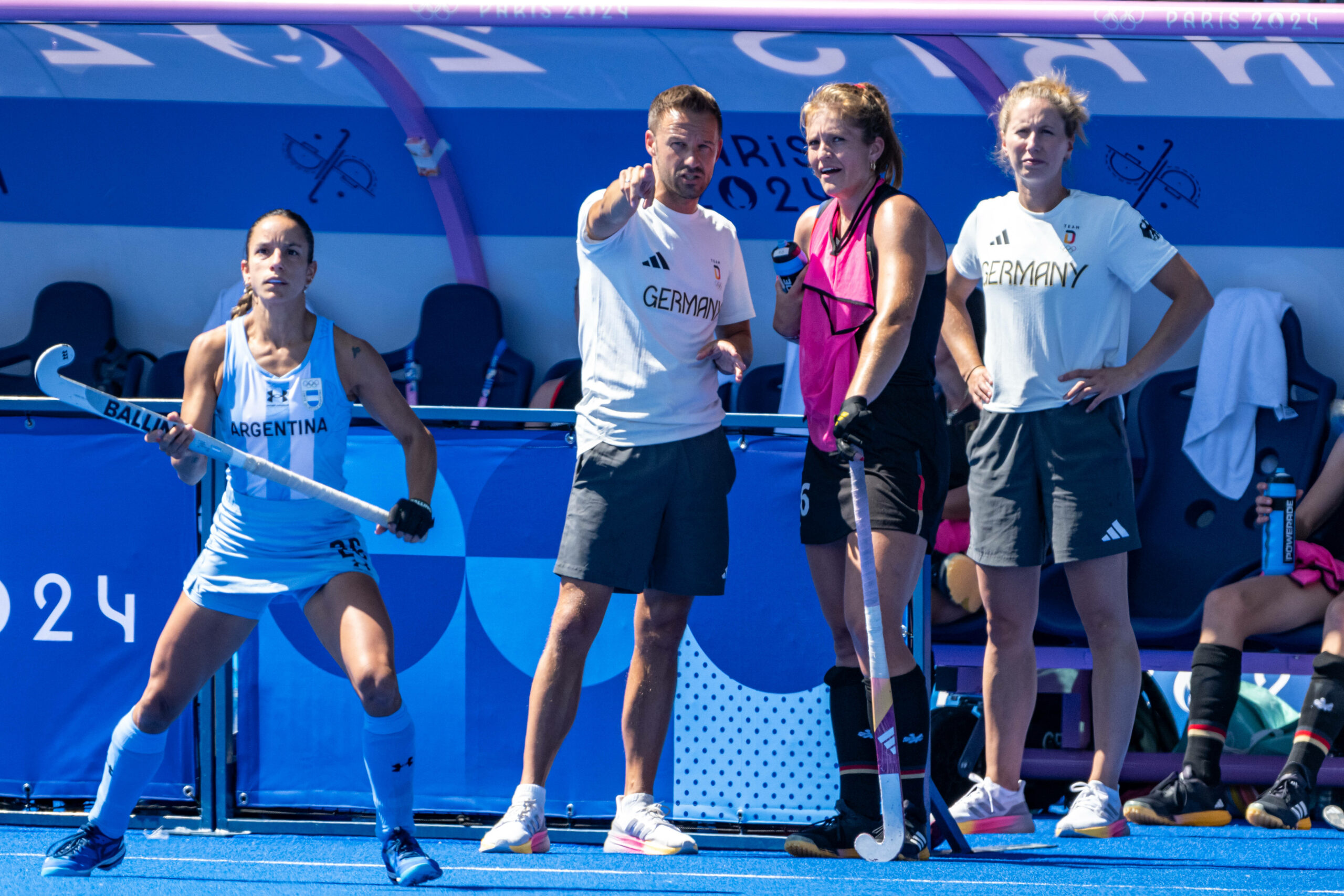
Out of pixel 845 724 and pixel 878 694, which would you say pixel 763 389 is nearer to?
pixel 845 724

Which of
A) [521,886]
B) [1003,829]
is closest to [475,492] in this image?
[521,886]

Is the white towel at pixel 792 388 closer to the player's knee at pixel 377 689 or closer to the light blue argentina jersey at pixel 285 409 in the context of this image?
the light blue argentina jersey at pixel 285 409

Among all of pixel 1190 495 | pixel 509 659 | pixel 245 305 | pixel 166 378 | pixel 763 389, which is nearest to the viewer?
pixel 245 305

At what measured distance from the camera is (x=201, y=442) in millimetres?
3971

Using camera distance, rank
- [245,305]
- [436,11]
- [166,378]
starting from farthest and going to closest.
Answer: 1. [166,378]
2. [436,11]
3. [245,305]

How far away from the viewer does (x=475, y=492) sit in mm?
4645

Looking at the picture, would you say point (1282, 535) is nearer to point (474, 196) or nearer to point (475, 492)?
point (475, 492)

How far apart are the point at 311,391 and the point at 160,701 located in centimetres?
91

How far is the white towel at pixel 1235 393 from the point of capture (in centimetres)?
591

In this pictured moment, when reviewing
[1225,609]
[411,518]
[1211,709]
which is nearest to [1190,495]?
[1225,609]

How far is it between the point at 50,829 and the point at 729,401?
3.35 metres

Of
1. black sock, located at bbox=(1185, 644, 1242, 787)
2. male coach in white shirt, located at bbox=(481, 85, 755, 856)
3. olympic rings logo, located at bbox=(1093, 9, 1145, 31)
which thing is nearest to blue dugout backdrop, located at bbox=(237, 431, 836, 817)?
male coach in white shirt, located at bbox=(481, 85, 755, 856)

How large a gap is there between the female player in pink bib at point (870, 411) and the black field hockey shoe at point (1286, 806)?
4.24 ft

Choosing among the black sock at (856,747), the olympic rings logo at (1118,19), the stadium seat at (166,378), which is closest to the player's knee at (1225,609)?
the black sock at (856,747)
